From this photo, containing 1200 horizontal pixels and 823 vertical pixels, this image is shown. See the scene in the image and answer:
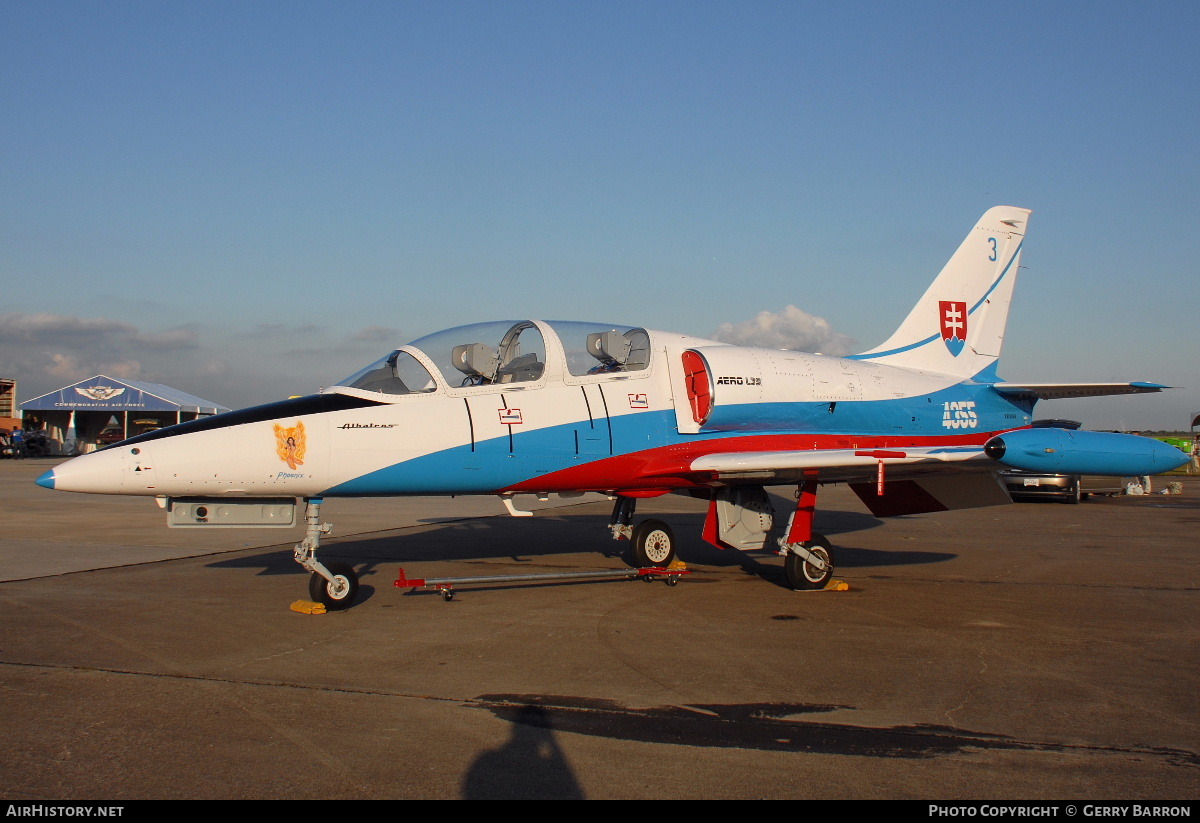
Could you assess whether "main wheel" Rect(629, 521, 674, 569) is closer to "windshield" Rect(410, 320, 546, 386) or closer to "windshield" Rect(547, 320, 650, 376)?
"windshield" Rect(547, 320, 650, 376)

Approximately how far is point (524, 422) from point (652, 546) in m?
2.74

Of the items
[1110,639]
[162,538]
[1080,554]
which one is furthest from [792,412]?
[162,538]

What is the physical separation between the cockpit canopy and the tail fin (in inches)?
186

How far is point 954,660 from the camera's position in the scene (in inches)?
260

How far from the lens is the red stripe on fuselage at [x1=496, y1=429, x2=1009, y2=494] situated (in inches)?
368

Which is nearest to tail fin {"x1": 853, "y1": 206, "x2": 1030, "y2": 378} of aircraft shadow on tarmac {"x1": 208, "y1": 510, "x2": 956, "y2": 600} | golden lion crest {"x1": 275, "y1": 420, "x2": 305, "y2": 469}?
aircraft shadow on tarmac {"x1": 208, "y1": 510, "x2": 956, "y2": 600}

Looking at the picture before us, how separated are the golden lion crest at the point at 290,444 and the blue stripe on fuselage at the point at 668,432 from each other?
0.47 m

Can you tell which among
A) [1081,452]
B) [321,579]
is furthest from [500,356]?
[1081,452]

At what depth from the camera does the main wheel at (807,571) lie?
977cm

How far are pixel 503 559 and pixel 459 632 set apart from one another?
4.52 meters

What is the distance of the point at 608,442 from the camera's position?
9484 millimetres

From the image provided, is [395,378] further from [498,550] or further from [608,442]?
[498,550]

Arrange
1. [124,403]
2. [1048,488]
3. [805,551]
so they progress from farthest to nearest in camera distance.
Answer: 1. [124,403]
2. [1048,488]
3. [805,551]
